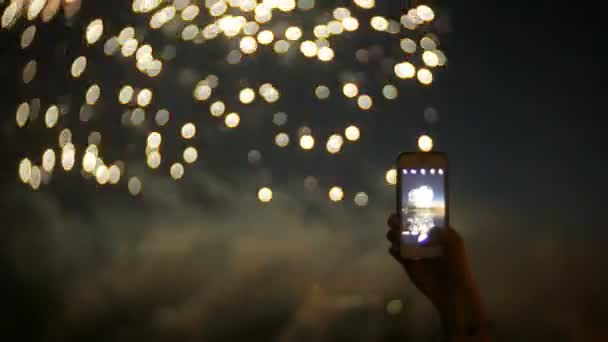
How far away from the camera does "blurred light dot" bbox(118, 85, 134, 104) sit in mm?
1337

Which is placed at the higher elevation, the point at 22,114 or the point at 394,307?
the point at 22,114

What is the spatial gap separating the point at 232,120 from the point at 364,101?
11.0 inches

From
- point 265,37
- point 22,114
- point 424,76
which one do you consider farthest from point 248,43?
point 22,114

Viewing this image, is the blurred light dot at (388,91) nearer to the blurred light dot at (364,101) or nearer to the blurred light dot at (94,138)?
the blurred light dot at (364,101)

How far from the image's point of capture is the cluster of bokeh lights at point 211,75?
1.22 meters

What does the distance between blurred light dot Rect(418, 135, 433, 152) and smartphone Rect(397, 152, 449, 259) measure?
491 mm

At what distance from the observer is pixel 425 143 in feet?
4.77

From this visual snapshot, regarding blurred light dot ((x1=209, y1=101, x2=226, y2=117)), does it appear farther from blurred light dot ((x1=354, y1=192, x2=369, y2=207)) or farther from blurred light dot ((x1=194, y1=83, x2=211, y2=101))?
blurred light dot ((x1=354, y1=192, x2=369, y2=207))

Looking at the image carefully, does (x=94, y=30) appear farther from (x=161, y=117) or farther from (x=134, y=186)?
(x=134, y=186)

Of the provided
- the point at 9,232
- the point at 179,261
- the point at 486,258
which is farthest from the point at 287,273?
the point at 9,232

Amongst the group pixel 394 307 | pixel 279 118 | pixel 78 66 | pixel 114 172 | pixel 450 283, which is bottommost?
pixel 394 307

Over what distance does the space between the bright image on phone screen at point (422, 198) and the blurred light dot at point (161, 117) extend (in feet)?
1.99

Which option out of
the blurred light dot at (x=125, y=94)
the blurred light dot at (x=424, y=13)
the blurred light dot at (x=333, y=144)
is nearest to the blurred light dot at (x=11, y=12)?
the blurred light dot at (x=125, y=94)

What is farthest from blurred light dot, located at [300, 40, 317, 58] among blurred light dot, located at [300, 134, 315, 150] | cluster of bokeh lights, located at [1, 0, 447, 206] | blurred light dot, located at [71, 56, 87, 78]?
blurred light dot, located at [71, 56, 87, 78]
